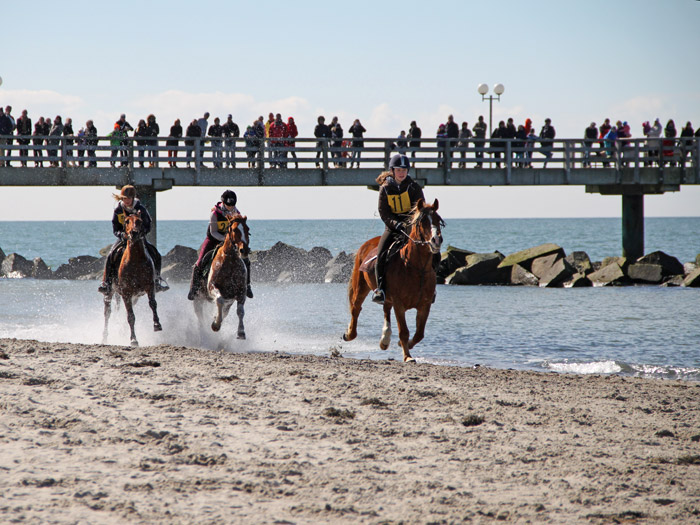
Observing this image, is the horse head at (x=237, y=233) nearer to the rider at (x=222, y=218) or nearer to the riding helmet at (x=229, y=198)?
the rider at (x=222, y=218)

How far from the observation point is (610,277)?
30.4 m

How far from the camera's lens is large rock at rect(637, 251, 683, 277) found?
3075cm

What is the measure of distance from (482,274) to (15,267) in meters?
20.9

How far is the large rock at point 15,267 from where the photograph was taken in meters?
37.6

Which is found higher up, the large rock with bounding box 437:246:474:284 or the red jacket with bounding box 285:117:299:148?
the red jacket with bounding box 285:117:299:148

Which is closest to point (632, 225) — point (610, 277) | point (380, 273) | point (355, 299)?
point (610, 277)

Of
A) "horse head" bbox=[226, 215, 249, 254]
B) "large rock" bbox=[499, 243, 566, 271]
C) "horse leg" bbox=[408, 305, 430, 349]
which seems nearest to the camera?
"horse leg" bbox=[408, 305, 430, 349]

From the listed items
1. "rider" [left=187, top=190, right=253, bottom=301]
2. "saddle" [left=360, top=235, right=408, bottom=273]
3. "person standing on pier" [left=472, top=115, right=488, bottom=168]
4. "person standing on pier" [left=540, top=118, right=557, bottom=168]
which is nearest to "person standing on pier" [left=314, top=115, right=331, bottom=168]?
"person standing on pier" [left=472, top=115, right=488, bottom=168]

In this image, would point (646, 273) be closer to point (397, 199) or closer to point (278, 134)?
point (278, 134)

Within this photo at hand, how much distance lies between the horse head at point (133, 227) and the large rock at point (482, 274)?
19.9 m

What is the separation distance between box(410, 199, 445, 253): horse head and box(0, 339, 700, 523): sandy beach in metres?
1.75

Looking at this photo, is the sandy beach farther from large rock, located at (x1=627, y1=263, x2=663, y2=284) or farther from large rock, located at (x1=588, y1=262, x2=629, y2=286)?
large rock, located at (x1=627, y1=263, x2=663, y2=284)

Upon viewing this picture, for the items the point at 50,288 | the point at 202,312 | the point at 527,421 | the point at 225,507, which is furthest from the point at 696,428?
the point at 50,288

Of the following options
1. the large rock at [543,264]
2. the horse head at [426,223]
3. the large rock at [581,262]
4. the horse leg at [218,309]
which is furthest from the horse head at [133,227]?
the large rock at [581,262]
